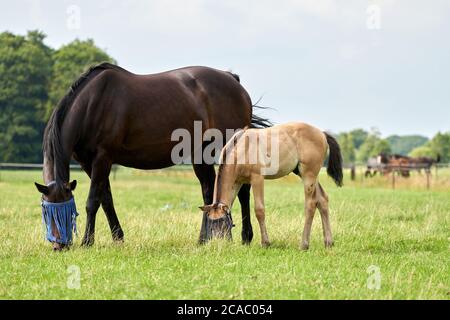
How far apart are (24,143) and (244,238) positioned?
41.5m

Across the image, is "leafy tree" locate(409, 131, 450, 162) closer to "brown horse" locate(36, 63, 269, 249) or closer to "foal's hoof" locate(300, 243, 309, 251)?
"brown horse" locate(36, 63, 269, 249)

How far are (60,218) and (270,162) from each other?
2.74m

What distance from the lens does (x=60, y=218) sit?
6.98 metres

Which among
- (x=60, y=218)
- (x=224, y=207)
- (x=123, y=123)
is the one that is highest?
(x=123, y=123)

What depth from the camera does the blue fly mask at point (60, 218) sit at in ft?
22.8

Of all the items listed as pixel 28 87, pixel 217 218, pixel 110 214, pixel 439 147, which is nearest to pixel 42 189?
pixel 110 214

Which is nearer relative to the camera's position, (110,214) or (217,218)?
(217,218)

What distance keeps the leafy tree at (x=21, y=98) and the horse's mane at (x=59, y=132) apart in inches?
1559

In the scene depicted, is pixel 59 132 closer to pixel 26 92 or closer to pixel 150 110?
pixel 150 110

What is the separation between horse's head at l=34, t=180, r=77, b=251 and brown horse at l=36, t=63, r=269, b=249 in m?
0.01

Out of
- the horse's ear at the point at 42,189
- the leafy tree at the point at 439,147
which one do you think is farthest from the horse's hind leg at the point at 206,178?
the leafy tree at the point at 439,147

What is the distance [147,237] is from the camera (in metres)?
8.18

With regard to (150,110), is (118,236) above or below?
below
